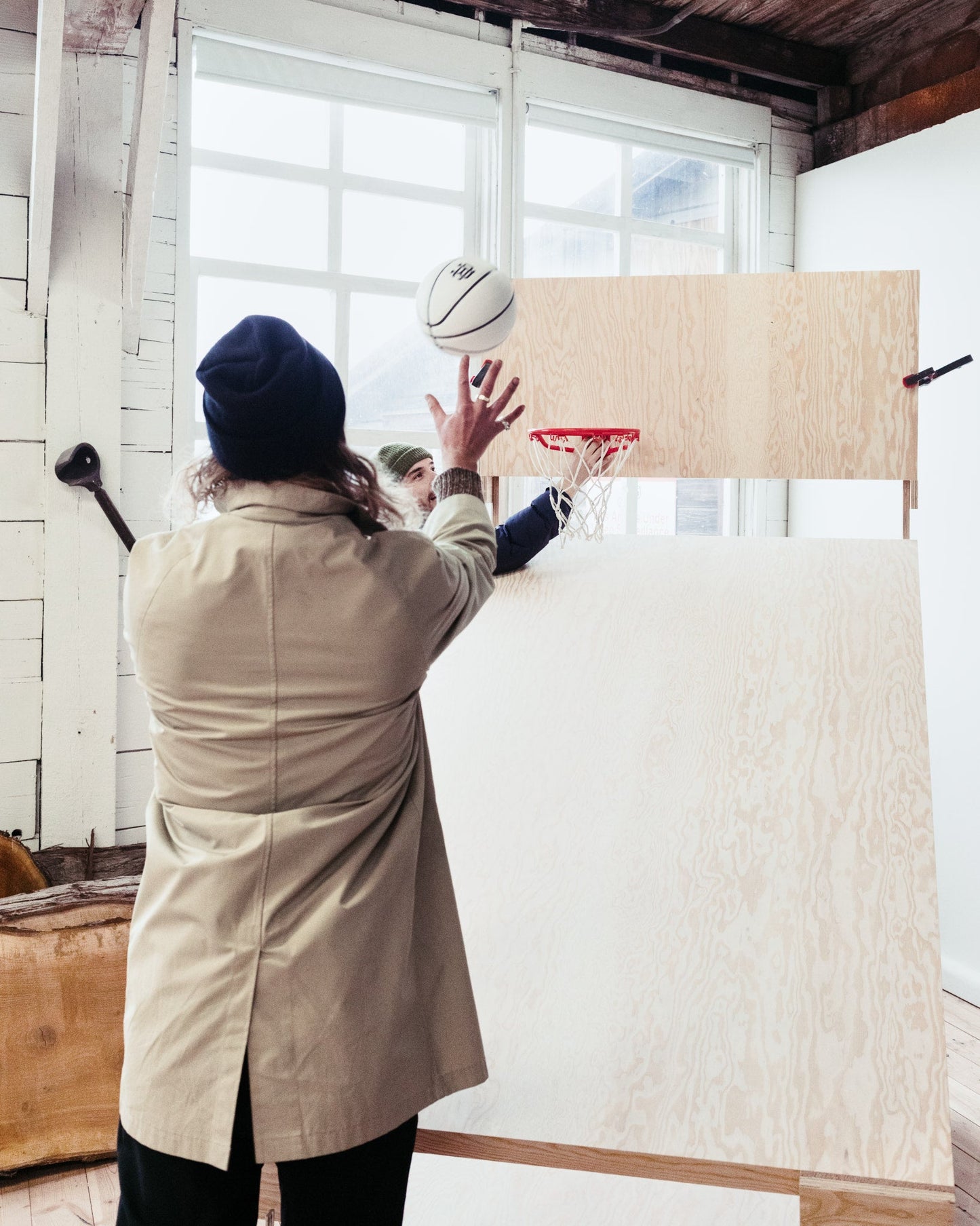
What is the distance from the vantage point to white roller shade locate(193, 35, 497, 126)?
3.19 metres

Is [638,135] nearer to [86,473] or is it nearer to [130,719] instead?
[86,473]

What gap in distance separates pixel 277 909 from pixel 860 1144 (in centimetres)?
87

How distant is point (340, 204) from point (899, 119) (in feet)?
6.86

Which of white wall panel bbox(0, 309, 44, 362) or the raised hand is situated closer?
the raised hand

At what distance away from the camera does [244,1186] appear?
3.55 feet

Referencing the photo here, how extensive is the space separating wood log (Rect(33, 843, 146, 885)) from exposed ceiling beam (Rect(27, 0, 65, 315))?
147 cm

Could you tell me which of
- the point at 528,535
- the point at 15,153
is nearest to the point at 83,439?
the point at 15,153

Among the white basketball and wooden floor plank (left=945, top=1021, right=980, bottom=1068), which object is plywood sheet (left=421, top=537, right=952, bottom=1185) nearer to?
the white basketball

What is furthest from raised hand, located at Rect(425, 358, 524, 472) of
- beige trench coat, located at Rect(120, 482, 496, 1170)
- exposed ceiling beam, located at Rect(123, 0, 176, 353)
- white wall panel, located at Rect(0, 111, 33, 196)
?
white wall panel, located at Rect(0, 111, 33, 196)

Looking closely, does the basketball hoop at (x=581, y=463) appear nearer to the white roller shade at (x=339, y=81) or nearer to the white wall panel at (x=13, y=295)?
the white wall panel at (x=13, y=295)

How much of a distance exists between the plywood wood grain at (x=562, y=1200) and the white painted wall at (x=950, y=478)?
165cm

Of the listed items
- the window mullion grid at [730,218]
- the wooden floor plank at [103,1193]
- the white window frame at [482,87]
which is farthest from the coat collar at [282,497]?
the window mullion grid at [730,218]

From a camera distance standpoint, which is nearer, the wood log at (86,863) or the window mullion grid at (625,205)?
the wood log at (86,863)

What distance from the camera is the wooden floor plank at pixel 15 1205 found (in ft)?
6.98
